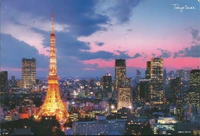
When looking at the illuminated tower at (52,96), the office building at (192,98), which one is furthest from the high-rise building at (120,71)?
the illuminated tower at (52,96)

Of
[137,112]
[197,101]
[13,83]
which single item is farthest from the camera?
[13,83]

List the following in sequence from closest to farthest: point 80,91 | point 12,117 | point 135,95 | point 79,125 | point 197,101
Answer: point 79,125
point 12,117
point 197,101
point 135,95
point 80,91

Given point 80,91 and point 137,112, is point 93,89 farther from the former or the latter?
point 137,112

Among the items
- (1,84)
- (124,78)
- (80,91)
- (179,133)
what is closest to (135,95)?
(124,78)

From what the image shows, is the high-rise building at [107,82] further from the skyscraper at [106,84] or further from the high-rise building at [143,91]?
the high-rise building at [143,91]

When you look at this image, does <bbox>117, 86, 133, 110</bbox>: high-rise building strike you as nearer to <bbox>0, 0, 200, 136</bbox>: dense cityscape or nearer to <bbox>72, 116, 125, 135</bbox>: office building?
<bbox>0, 0, 200, 136</bbox>: dense cityscape

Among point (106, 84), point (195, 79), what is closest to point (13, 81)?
point (106, 84)

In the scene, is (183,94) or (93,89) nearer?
(183,94)
